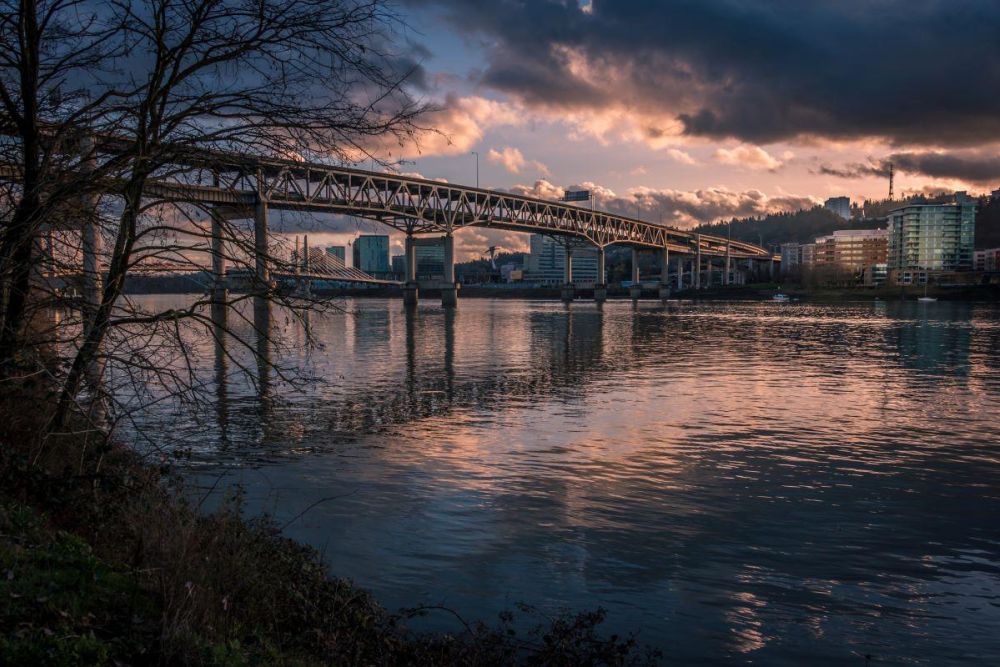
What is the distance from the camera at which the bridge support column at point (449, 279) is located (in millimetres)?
130125

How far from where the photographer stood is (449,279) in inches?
5266

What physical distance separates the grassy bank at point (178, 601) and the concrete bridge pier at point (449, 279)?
119537 millimetres

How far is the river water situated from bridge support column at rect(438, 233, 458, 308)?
10016 centimetres

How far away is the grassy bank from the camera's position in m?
5.42

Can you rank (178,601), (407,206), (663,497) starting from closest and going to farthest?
1. (178,601)
2. (663,497)
3. (407,206)

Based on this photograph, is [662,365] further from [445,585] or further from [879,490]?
[445,585]

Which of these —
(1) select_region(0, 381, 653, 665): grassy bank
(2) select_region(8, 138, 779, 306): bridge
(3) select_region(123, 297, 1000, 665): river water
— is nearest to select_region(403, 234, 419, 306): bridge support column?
(2) select_region(8, 138, 779, 306): bridge

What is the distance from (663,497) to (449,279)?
122m

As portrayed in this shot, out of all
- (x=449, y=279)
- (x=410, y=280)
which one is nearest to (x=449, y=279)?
(x=449, y=279)

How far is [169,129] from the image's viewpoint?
8.82m

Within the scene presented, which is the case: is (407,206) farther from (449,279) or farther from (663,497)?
(663,497)

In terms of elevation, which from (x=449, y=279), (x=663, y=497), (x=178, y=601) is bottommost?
(x=663, y=497)

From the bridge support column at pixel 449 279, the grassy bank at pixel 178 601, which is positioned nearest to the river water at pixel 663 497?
the grassy bank at pixel 178 601

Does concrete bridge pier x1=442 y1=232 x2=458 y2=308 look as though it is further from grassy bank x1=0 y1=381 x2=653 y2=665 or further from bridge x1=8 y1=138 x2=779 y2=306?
grassy bank x1=0 y1=381 x2=653 y2=665
